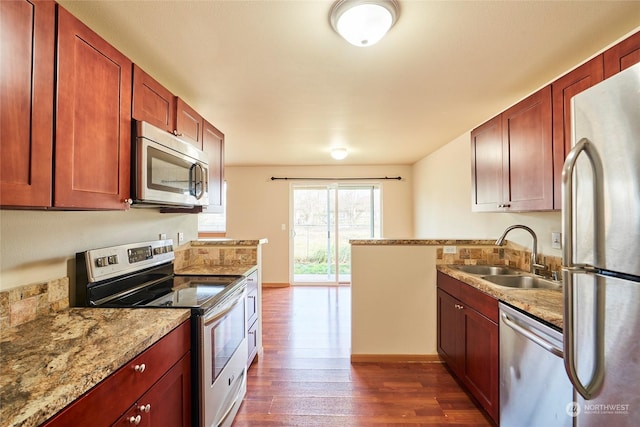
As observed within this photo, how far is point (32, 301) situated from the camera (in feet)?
3.94

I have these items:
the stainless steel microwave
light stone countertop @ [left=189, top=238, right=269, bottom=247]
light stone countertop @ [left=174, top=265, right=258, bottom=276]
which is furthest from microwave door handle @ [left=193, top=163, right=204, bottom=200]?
light stone countertop @ [left=189, top=238, right=269, bottom=247]

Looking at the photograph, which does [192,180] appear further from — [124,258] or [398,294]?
[398,294]

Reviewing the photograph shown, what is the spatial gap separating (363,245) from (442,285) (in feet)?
2.50

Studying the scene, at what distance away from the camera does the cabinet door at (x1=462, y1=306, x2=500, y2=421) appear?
5.44 feet

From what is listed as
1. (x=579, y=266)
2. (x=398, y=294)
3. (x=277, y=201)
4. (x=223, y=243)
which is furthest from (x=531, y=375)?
(x=277, y=201)

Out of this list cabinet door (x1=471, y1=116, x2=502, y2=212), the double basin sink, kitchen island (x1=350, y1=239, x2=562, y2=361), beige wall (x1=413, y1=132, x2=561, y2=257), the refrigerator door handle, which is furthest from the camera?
kitchen island (x1=350, y1=239, x2=562, y2=361)

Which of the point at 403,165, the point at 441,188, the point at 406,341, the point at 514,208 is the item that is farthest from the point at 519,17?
the point at 403,165

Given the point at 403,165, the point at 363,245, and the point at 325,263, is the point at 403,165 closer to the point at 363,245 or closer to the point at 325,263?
the point at 325,263

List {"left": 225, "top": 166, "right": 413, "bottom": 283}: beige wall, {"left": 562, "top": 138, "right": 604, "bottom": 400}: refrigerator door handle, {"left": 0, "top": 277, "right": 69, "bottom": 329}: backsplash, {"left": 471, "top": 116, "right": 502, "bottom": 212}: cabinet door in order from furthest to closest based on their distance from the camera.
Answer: {"left": 225, "top": 166, "right": 413, "bottom": 283}: beige wall → {"left": 471, "top": 116, "right": 502, "bottom": 212}: cabinet door → {"left": 0, "top": 277, "right": 69, "bottom": 329}: backsplash → {"left": 562, "top": 138, "right": 604, "bottom": 400}: refrigerator door handle

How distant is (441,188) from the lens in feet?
13.2

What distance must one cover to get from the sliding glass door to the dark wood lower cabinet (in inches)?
116

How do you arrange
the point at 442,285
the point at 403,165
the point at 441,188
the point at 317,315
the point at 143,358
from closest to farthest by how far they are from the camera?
1. the point at 143,358
2. the point at 442,285
3. the point at 317,315
4. the point at 441,188
5. the point at 403,165

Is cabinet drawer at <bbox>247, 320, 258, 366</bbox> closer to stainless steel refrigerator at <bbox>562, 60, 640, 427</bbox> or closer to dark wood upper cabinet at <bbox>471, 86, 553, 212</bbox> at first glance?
stainless steel refrigerator at <bbox>562, 60, 640, 427</bbox>

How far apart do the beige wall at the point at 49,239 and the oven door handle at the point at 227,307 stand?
0.71 metres
